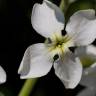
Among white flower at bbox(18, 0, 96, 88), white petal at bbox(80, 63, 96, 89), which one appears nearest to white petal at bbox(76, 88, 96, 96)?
white petal at bbox(80, 63, 96, 89)

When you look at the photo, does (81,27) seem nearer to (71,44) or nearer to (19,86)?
Answer: (71,44)

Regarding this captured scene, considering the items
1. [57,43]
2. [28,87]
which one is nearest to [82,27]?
[57,43]

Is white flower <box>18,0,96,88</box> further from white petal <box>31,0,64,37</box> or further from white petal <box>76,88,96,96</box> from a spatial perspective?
white petal <box>76,88,96,96</box>

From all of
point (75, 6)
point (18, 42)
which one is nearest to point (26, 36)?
point (18, 42)

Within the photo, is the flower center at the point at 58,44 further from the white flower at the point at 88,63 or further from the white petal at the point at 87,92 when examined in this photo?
the white petal at the point at 87,92

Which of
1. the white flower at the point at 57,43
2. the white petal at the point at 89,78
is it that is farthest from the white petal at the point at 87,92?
the white flower at the point at 57,43

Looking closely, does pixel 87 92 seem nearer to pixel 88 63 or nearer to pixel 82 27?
pixel 88 63

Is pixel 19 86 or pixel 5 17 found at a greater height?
pixel 5 17
